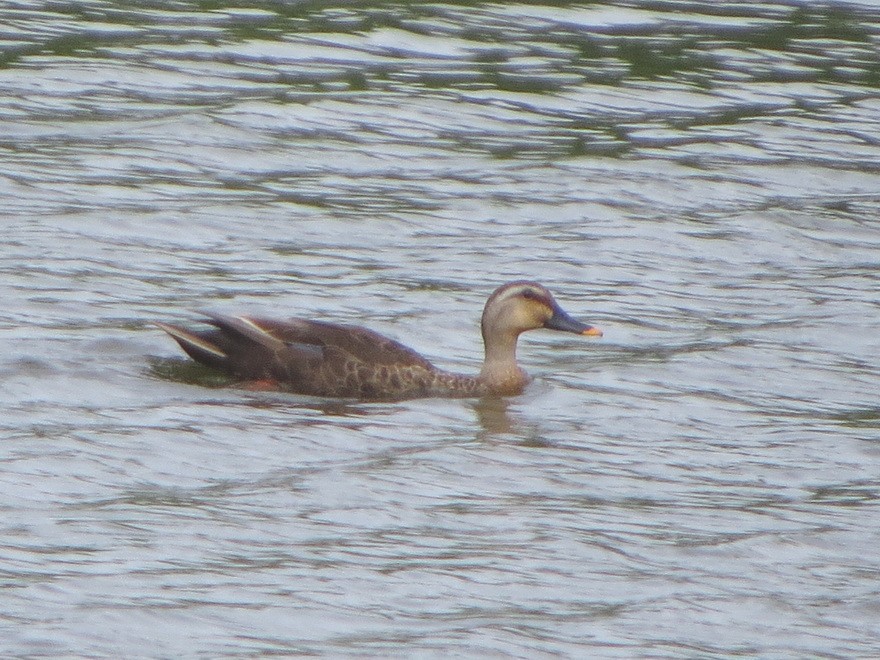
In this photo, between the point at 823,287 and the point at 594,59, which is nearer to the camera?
the point at 823,287

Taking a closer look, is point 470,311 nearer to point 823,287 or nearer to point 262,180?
point 823,287

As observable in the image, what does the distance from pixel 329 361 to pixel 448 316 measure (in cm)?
211

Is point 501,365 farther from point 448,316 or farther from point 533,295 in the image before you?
point 448,316

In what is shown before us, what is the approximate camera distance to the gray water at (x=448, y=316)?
27.4 ft

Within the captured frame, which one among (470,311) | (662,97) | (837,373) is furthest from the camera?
(662,97)

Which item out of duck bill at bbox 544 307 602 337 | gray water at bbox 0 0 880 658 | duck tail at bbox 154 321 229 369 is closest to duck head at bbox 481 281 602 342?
duck bill at bbox 544 307 602 337

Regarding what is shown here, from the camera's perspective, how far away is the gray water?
27.4 feet

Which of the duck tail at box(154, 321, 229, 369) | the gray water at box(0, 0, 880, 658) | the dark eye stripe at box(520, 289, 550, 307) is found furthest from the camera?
the dark eye stripe at box(520, 289, 550, 307)

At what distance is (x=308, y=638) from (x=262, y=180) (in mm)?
9824

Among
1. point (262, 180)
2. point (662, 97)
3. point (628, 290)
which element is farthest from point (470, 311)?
point (662, 97)

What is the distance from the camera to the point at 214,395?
11.8 meters

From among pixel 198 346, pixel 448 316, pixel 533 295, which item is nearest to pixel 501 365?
pixel 533 295

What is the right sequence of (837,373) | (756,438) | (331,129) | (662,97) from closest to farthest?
(756,438), (837,373), (331,129), (662,97)

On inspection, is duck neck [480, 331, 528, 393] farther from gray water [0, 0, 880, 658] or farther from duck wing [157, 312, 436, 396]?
duck wing [157, 312, 436, 396]
